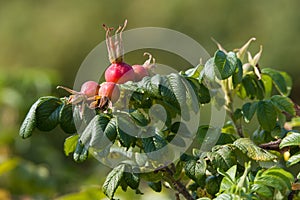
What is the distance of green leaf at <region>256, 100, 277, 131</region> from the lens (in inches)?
38.8

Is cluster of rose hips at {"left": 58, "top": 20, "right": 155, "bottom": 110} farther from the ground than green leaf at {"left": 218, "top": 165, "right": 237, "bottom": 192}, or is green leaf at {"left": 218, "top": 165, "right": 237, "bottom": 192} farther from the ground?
cluster of rose hips at {"left": 58, "top": 20, "right": 155, "bottom": 110}

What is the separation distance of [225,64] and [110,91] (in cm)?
17

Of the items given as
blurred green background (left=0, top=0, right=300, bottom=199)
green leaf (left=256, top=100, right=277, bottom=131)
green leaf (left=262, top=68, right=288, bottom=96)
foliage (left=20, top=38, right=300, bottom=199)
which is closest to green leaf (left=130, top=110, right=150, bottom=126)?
foliage (left=20, top=38, right=300, bottom=199)

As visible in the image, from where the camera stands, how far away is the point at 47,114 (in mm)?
944

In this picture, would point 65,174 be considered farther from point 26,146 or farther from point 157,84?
point 157,84

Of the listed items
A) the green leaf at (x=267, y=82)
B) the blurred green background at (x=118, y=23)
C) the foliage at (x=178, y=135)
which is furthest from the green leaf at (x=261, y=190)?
the blurred green background at (x=118, y=23)

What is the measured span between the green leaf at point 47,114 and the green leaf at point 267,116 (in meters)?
0.31

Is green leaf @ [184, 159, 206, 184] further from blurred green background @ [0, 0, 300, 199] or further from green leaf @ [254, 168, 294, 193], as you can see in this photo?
blurred green background @ [0, 0, 300, 199]

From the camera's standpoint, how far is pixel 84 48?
6.08 m

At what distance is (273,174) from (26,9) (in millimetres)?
5992

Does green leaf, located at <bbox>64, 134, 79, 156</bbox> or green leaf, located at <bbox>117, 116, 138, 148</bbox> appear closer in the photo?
green leaf, located at <bbox>117, 116, 138, 148</bbox>

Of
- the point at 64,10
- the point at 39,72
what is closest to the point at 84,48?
the point at 64,10

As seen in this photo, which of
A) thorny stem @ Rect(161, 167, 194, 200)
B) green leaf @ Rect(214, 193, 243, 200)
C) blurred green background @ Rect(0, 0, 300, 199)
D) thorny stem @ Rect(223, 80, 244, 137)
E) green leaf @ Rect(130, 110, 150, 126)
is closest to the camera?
green leaf @ Rect(214, 193, 243, 200)

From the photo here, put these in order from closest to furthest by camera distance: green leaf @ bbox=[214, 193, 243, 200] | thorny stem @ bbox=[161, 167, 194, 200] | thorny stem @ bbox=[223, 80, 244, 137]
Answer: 1. green leaf @ bbox=[214, 193, 243, 200]
2. thorny stem @ bbox=[161, 167, 194, 200]
3. thorny stem @ bbox=[223, 80, 244, 137]
